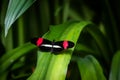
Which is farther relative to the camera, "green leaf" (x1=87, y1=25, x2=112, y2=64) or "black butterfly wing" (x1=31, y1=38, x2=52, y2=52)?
"green leaf" (x1=87, y1=25, x2=112, y2=64)

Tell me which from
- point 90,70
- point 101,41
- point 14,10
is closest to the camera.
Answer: point 14,10

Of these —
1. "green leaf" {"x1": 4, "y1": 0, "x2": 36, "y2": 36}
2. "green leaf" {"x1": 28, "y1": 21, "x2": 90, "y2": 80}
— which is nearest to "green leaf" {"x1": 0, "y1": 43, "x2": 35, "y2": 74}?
"green leaf" {"x1": 28, "y1": 21, "x2": 90, "y2": 80}

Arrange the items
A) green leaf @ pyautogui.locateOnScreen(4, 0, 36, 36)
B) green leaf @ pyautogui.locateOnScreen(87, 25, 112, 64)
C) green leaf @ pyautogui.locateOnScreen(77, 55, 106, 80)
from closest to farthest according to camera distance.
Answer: green leaf @ pyautogui.locateOnScreen(4, 0, 36, 36)
green leaf @ pyautogui.locateOnScreen(77, 55, 106, 80)
green leaf @ pyautogui.locateOnScreen(87, 25, 112, 64)

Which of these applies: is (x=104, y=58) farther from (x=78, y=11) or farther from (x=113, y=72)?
(x=78, y=11)

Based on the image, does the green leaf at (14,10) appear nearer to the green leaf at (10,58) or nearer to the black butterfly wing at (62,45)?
the black butterfly wing at (62,45)

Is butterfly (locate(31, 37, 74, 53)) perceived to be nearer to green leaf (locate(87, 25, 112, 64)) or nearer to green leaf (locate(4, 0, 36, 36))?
green leaf (locate(4, 0, 36, 36))

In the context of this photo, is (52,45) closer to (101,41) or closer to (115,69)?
(115,69)

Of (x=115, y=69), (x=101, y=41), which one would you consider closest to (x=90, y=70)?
(x=115, y=69)
